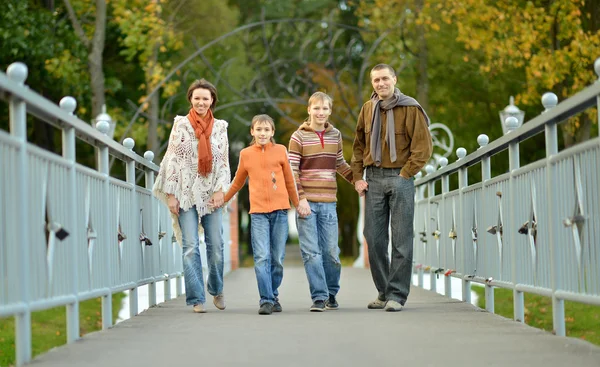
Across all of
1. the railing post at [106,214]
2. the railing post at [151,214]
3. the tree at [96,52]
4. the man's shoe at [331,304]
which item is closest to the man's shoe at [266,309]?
the man's shoe at [331,304]

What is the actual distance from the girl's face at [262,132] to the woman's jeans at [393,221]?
915mm

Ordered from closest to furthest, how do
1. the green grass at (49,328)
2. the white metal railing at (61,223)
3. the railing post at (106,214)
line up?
the white metal railing at (61,223) → the railing post at (106,214) → the green grass at (49,328)

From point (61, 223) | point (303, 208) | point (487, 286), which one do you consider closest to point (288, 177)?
point (303, 208)

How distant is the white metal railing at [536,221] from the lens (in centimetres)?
609

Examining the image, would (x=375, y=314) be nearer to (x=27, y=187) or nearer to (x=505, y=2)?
(x=27, y=187)

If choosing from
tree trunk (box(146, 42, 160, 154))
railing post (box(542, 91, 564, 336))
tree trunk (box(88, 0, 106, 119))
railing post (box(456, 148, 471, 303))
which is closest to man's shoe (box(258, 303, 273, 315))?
railing post (box(456, 148, 471, 303))

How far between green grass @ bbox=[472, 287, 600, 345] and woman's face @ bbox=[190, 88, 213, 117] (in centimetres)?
981

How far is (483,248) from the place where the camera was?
31.3 ft

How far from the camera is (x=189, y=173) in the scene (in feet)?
30.5

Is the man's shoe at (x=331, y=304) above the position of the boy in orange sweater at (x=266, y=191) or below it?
below

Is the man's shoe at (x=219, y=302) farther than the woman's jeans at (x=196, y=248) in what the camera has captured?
Yes

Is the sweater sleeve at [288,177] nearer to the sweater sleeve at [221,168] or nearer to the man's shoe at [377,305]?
the sweater sleeve at [221,168]

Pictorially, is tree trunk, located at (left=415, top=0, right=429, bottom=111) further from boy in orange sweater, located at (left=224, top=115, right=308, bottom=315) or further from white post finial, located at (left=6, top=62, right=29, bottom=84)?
white post finial, located at (left=6, top=62, right=29, bottom=84)

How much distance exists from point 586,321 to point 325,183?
11.4 m
